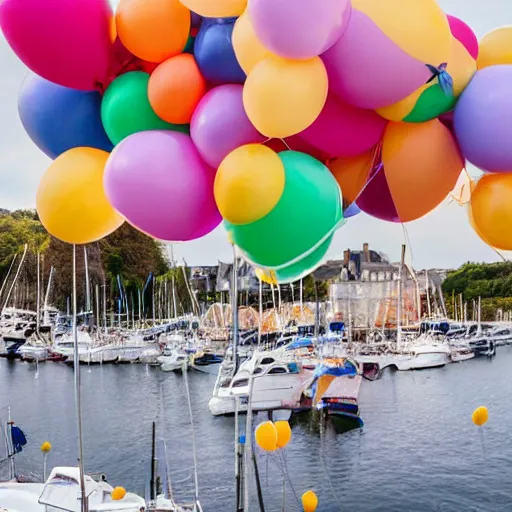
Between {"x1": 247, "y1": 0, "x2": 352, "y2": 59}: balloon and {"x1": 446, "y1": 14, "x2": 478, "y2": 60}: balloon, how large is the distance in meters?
0.52

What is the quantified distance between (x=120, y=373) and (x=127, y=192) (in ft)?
79.9

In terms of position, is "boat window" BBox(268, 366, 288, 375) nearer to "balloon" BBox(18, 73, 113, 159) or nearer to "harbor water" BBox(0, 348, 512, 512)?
"harbor water" BBox(0, 348, 512, 512)

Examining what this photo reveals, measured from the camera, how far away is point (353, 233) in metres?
2.92

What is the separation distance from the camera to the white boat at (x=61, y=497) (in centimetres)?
797

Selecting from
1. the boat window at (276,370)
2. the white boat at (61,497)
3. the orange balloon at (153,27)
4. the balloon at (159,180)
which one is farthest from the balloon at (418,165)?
the boat window at (276,370)

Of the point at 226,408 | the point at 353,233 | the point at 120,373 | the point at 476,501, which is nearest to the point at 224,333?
the point at 120,373

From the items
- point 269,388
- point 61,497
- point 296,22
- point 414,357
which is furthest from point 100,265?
point 296,22

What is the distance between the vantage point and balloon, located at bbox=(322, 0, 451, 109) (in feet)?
6.50

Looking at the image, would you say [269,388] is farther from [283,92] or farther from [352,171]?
[283,92]

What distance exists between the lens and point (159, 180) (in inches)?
88.7

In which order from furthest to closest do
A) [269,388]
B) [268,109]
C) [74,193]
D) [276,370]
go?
1. [276,370]
2. [269,388]
3. [74,193]
4. [268,109]

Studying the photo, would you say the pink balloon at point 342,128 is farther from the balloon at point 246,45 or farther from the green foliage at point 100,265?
the green foliage at point 100,265

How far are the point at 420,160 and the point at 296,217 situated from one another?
0.46 metres

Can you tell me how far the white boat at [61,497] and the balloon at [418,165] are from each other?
6.41 m
